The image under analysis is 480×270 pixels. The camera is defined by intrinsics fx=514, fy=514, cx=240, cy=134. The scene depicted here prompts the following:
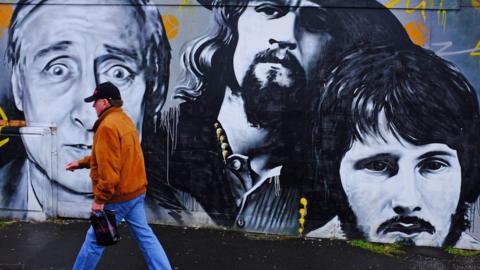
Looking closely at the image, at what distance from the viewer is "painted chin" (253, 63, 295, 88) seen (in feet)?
17.1

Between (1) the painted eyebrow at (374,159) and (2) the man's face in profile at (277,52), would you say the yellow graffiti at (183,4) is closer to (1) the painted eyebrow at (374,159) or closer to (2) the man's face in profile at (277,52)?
(2) the man's face in profile at (277,52)

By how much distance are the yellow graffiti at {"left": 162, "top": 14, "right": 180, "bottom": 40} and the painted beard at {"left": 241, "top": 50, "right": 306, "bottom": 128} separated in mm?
881

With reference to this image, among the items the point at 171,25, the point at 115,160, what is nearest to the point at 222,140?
the point at 171,25

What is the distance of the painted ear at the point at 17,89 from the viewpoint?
5676 millimetres

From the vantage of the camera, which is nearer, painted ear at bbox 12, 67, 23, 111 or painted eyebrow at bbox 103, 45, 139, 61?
painted eyebrow at bbox 103, 45, 139, 61

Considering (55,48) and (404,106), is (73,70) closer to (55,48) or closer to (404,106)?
(55,48)

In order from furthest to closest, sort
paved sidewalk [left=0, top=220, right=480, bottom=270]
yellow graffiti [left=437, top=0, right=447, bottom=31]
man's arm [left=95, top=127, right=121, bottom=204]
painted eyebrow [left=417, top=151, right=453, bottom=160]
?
1. painted eyebrow [left=417, top=151, right=453, bottom=160]
2. yellow graffiti [left=437, top=0, right=447, bottom=31]
3. paved sidewalk [left=0, top=220, right=480, bottom=270]
4. man's arm [left=95, top=127, right=121, bottom=204]

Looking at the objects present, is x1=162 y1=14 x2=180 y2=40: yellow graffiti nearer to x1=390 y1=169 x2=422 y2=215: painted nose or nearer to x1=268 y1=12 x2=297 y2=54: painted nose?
x1=268 y1=12 x2=297 y2=54: painted nose

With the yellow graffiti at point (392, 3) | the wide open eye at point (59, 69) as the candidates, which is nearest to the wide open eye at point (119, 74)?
the wide open eye at point (59, 69)

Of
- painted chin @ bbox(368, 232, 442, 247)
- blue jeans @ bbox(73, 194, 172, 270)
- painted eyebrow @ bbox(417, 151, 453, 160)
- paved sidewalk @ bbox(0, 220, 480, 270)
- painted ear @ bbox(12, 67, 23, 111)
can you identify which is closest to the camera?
blue jeans @ bbox(73, 194, 172, 270)

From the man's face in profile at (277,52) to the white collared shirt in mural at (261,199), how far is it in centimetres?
55

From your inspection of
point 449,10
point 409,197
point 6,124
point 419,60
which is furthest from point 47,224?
point 449,10

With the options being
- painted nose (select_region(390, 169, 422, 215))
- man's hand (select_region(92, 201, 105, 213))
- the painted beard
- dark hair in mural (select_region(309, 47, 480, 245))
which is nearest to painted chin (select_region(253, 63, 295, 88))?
the painted beard

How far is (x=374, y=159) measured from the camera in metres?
5.15
